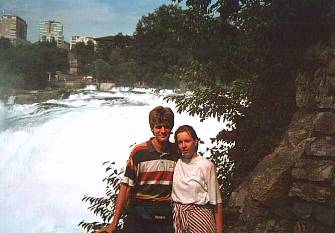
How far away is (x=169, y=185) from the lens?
97.5 inches

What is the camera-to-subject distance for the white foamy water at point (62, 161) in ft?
29.7

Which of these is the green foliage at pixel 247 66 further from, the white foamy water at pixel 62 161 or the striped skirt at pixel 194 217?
the white foamy water at pixel 62 161

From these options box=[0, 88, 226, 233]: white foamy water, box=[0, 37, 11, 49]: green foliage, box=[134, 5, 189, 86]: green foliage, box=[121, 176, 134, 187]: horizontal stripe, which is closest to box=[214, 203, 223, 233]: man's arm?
box=[121, 176, 134, 187]: horizontal stripe

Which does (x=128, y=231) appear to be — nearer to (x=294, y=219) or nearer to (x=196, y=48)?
(x=294, y=219)

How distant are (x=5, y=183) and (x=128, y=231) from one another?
904 cm

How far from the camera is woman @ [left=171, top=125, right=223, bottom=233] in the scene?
7.96ft

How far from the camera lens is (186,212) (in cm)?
245

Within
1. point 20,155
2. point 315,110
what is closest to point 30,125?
point 20,155

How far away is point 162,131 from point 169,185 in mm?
305

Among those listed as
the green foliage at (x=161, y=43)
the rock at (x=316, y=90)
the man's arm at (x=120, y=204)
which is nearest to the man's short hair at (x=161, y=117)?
the man's arm at (x=120, y=204)

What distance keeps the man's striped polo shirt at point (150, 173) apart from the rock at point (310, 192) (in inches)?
47.1

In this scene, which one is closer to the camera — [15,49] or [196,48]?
[196,48]

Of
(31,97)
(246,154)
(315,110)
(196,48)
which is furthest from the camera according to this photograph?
(31,97)

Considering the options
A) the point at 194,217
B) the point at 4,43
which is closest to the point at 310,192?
the point at 194,217
